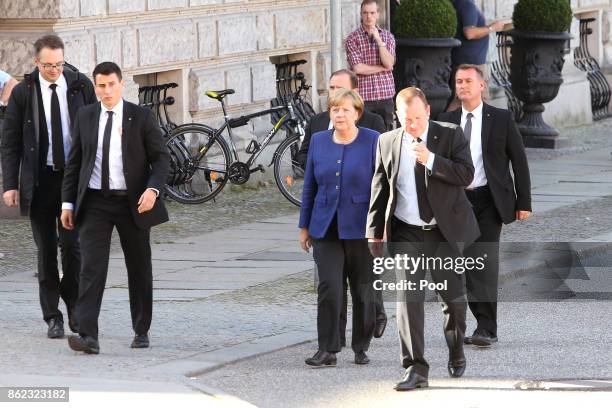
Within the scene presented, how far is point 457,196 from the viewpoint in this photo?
8625 mm

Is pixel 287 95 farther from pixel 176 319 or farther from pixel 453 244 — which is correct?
pixel 453 244

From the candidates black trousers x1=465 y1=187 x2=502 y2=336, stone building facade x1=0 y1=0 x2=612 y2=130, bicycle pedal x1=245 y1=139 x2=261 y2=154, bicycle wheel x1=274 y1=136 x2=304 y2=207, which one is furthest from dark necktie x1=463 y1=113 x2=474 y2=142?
bicycle pedal x1=245 y1=139 x2=261 y2=154

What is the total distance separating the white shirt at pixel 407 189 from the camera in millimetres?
8477

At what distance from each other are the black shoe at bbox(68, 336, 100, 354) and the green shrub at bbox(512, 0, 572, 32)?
40.1 feet

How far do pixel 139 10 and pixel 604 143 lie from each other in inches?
304

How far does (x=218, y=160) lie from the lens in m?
16.2

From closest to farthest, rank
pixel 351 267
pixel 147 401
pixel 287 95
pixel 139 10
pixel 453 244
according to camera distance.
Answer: pixel 147 401
pixel 453 244
pixel 351 267
pixel 139 10
pixel 287 95

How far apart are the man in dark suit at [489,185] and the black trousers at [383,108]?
6758 mm

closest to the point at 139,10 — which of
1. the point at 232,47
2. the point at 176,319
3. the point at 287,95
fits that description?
the point at 232,47

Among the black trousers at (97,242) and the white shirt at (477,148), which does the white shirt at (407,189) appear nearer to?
the white shirt at (477,148)

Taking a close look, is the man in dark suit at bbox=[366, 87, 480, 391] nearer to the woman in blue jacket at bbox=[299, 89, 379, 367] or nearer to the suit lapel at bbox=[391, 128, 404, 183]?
the suit lapel at bbox=[391, 128, 404, 183]

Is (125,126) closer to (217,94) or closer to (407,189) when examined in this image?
(407,189)

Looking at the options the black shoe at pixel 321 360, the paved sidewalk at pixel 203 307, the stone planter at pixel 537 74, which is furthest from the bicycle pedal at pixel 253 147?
the black shoe at pixel 321 360

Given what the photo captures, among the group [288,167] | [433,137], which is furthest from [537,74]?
[433,137]
